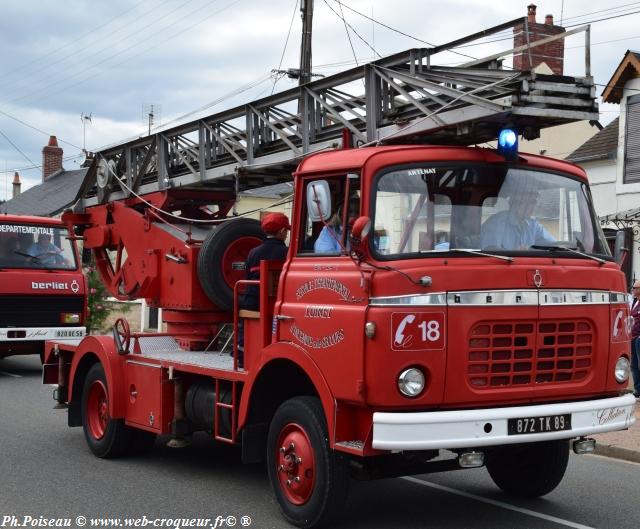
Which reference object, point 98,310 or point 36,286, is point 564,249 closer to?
point 36,286

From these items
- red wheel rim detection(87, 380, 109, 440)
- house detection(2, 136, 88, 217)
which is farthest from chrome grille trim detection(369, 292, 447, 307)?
house detection(2, 136, 88, 217)

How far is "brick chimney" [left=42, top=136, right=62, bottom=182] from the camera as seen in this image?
153 ft

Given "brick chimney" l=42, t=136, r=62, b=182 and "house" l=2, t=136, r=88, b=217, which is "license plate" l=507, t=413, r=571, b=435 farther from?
"brick chimney" l=42, t=136, r=62, b=182

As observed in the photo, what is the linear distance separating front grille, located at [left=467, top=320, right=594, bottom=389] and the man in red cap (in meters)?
1.98

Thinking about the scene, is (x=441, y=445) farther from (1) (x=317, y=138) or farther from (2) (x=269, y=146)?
(2) (x=269, y=146)

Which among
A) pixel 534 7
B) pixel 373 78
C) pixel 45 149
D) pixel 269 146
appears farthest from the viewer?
pixel 45 149

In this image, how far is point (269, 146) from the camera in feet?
29.2

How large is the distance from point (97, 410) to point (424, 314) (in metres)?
4.77

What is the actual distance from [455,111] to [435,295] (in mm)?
1485

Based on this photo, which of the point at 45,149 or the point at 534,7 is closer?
the point at 534,7

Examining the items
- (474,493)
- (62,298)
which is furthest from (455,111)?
(62,298)

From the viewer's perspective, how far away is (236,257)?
8.77 meters

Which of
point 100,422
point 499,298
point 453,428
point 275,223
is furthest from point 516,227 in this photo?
point 100,422

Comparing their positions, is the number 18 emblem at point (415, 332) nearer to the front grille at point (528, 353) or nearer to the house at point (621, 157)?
the front grille at point (528, 353)
